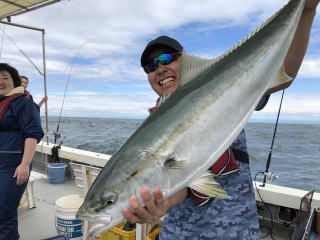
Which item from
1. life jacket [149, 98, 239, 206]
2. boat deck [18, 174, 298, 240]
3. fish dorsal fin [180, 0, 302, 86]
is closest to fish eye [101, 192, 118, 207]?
life jacket [149, 98, 239, 206]

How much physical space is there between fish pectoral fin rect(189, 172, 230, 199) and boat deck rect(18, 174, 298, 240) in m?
3.77

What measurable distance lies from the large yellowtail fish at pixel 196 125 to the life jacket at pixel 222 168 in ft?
0.95

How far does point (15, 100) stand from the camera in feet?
13.4

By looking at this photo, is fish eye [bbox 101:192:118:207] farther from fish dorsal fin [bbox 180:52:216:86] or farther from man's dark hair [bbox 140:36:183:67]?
man's dark hair [bbox 140:36:183:67]

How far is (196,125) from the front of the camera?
148 centimetres

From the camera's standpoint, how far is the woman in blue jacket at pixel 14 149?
3885mm

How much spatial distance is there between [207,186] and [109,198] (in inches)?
21.1

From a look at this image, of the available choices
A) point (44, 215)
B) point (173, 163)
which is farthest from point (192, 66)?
point (44, 215)

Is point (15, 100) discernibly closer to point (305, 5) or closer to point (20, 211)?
point (20, 211)

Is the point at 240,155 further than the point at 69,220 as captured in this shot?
No

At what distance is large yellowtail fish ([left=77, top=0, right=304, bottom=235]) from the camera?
4.78ft

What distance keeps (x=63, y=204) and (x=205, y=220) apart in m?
3.15

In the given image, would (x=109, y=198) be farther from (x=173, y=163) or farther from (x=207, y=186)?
(x=207, y=186)

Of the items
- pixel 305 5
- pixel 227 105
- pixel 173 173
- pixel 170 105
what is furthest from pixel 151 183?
pixel 305 5
